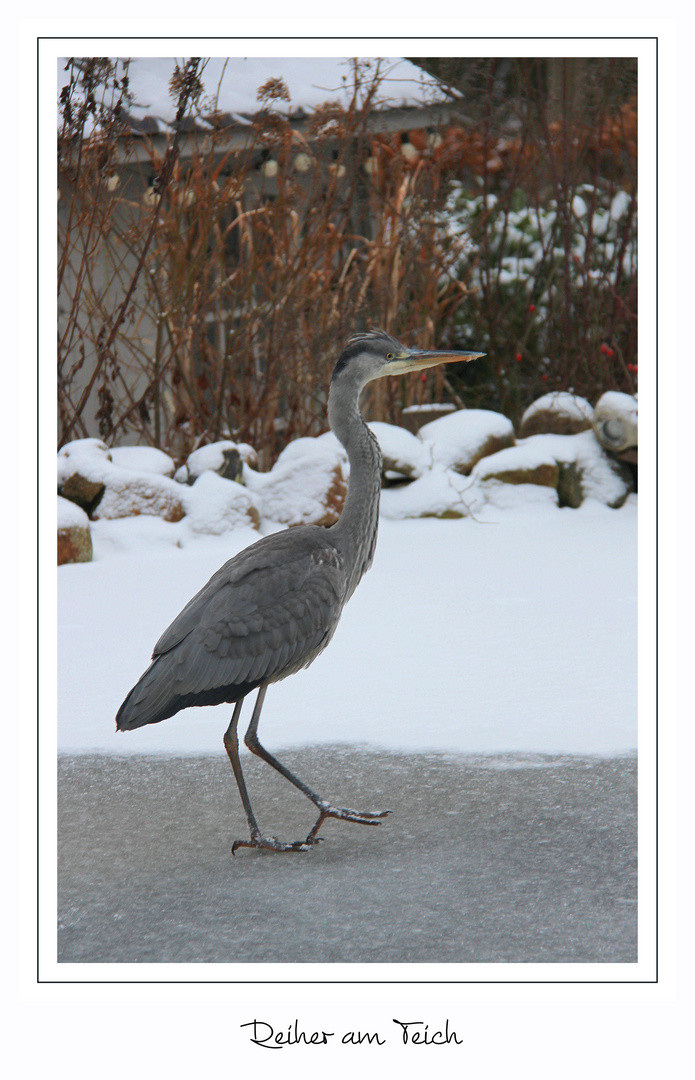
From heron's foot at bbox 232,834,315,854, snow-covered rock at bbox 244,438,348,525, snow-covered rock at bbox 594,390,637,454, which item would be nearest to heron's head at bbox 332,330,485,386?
heron's foot at bbox 232,834,315,854

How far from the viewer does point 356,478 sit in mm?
3633

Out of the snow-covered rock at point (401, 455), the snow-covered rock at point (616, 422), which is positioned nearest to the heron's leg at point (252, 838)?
the snow-covered rock at point (401, 455)

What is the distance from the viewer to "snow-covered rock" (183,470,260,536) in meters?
7.23

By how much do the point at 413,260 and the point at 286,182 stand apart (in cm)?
134

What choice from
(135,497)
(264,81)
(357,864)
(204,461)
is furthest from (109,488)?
(357,864)

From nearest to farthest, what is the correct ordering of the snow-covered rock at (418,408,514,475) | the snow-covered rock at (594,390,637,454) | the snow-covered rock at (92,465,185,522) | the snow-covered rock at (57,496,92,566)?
1. the snow-covered rock at (57,496,92,566)
2. the snow-covered rock at (92,465,185,522)
3. the snow-covered rock at (594,390,637,454)
4. the snow-covered rock at (418,408,514,475)

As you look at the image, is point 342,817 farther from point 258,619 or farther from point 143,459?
point 143,459

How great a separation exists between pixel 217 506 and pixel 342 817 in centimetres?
425

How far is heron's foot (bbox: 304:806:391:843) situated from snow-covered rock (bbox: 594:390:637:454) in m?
5.43

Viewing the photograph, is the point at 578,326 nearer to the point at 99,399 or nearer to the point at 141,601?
the point at 99,399

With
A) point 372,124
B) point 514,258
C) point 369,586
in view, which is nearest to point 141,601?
point 369,586

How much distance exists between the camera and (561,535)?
7.63 meters

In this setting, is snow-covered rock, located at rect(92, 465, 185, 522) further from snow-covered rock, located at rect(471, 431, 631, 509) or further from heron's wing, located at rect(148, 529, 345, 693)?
heron's wing, located at rect(148, 529, 345, 693)
